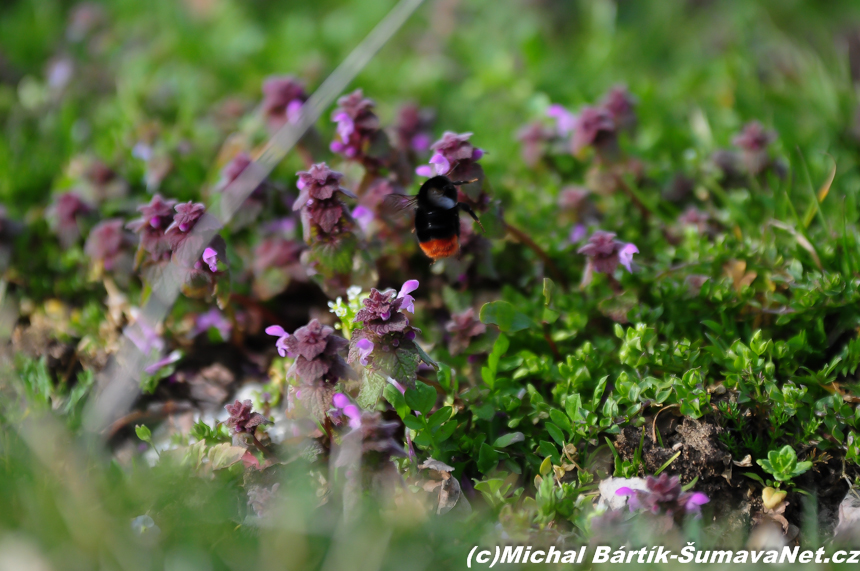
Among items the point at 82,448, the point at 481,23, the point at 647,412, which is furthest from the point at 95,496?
the point at 481,23

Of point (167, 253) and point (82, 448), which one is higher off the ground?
point (167, 253)

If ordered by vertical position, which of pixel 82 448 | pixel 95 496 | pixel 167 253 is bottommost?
pixel 82 448

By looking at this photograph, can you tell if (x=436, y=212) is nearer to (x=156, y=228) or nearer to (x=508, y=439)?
(x=508, y=439)

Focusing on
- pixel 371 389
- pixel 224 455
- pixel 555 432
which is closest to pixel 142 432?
pixel 224 455

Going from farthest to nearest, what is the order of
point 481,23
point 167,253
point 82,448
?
point 481,23, point 167,253, point 82,448

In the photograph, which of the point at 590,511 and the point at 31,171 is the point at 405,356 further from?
the point at 31,171

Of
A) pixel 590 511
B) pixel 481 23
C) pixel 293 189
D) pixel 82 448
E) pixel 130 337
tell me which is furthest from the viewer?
pixel 481 23

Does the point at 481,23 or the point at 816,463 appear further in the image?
the point at 481,23
